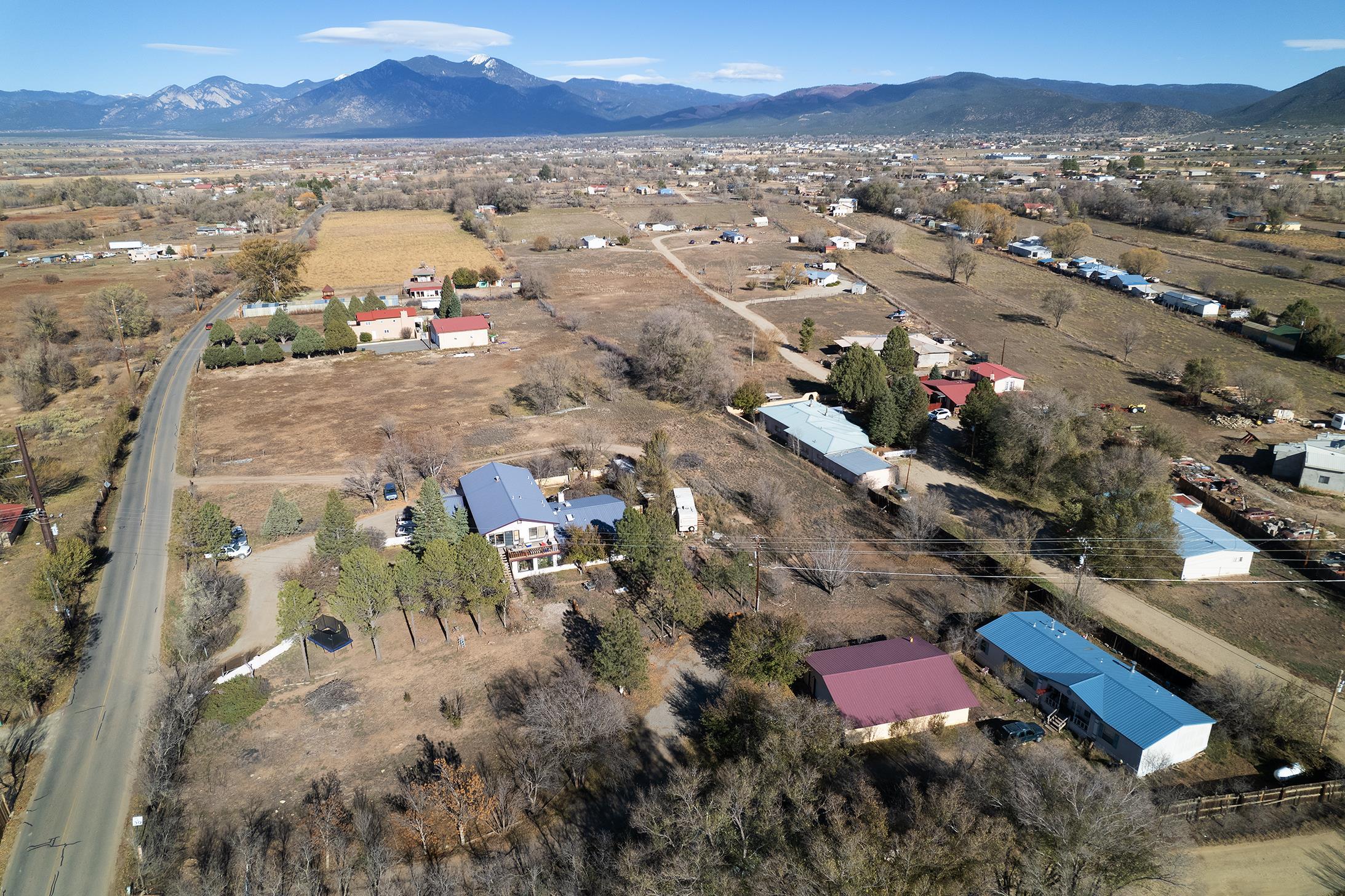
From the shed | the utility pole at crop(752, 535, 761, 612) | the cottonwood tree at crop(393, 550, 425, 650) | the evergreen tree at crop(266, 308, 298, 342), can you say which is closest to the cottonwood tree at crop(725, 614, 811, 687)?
the utility pole at crop(752, 535, 761, 612)

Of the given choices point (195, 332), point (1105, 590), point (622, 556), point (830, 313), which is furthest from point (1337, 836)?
point (195, 332)

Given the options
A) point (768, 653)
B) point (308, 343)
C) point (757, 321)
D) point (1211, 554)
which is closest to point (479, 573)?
point (768, 653)

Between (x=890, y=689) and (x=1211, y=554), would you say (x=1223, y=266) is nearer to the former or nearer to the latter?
(x=1211, y=554)

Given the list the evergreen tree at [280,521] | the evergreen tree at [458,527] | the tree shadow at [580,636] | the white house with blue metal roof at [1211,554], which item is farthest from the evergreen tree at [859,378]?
the evergreen tree at [280,521]

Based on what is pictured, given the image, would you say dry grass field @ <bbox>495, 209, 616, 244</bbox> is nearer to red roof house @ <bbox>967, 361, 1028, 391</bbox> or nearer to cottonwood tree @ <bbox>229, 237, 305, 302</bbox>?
cottonwood tree @ <bbox>229, 237, 305, 302</bbox>

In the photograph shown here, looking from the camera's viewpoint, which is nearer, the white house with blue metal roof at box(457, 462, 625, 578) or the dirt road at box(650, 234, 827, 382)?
the white house with blue metal roof at box(457, 462, 625, 578)

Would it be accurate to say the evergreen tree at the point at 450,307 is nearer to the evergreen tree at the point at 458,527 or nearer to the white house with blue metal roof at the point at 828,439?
the white house with blue metal roof at the point at 828,439
